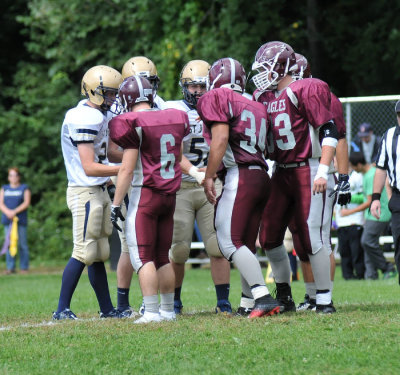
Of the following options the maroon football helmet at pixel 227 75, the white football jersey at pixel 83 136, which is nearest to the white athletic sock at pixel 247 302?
the white football jersey at pixel 83 136

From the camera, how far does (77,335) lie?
601 cm

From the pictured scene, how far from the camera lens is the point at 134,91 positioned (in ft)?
21.8

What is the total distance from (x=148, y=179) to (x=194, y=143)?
98 centimetres

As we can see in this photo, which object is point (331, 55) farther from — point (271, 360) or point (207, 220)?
point (271, 360)

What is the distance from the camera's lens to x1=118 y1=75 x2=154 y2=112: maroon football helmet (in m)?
6.65

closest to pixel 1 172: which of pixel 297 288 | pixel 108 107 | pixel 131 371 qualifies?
pixel 297 288

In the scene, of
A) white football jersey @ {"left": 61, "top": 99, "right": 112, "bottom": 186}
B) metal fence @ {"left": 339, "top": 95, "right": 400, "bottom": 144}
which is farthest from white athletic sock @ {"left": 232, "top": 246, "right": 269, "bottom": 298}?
metal fence @ {"left": 339, "top": 95, "right": 400, "bottom": 144}

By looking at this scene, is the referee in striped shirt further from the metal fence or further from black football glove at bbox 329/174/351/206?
the metal fence

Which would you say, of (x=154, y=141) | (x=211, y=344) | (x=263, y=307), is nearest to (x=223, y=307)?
(x=263, y=307)

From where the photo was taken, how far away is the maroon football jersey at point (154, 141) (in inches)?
255

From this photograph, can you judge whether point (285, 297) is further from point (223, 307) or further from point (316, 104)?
point (316, 104)

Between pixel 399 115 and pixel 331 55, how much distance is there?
12.8m

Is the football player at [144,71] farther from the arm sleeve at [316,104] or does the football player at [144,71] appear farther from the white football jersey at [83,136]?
the arm sleeve at [316,104]

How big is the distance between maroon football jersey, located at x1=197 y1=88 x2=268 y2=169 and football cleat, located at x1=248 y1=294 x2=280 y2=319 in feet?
3.37
